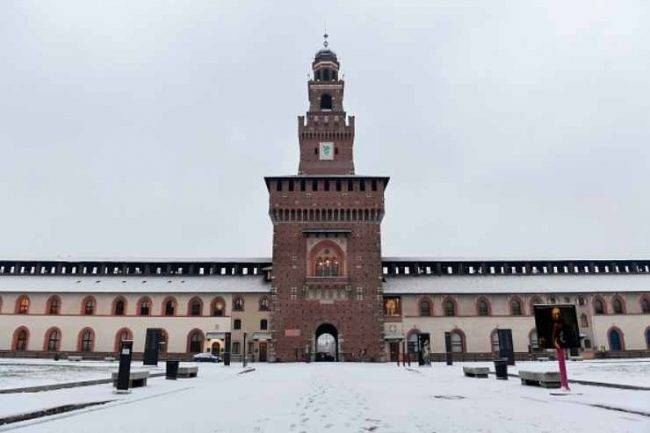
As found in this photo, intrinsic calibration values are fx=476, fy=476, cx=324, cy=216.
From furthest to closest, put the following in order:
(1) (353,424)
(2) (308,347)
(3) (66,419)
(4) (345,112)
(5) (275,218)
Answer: (4) (345,112) → (5) (275,218) → (2) (308,347) → (3) (66,419) → (1) (353,424)

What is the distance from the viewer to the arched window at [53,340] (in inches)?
2104

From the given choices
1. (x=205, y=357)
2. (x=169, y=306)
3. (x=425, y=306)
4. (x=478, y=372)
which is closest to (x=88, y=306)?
(x=169, y=306)

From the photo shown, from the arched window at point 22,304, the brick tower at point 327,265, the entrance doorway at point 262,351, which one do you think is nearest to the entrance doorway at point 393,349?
the brick tower at point 327,265

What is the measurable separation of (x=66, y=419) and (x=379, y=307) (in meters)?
41.7

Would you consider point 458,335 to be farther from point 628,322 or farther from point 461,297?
point 628,322

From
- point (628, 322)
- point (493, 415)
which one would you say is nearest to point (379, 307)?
point (628, 322)

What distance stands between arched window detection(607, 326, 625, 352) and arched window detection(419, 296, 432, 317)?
811 inches

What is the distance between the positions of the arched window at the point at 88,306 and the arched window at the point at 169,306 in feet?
27.0

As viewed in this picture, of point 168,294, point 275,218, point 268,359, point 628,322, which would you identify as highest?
point 275,218

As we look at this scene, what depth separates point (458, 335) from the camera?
53438 millimetres

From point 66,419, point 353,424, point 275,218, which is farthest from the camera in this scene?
point 275,218

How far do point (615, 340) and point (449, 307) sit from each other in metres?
19.2

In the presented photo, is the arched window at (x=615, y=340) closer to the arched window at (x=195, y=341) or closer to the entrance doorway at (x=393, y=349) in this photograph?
the entrance doorway at (x=393, y=349)

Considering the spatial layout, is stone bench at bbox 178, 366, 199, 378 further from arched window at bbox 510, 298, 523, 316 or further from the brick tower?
arched window at bbox 510, 298, 523, 316
